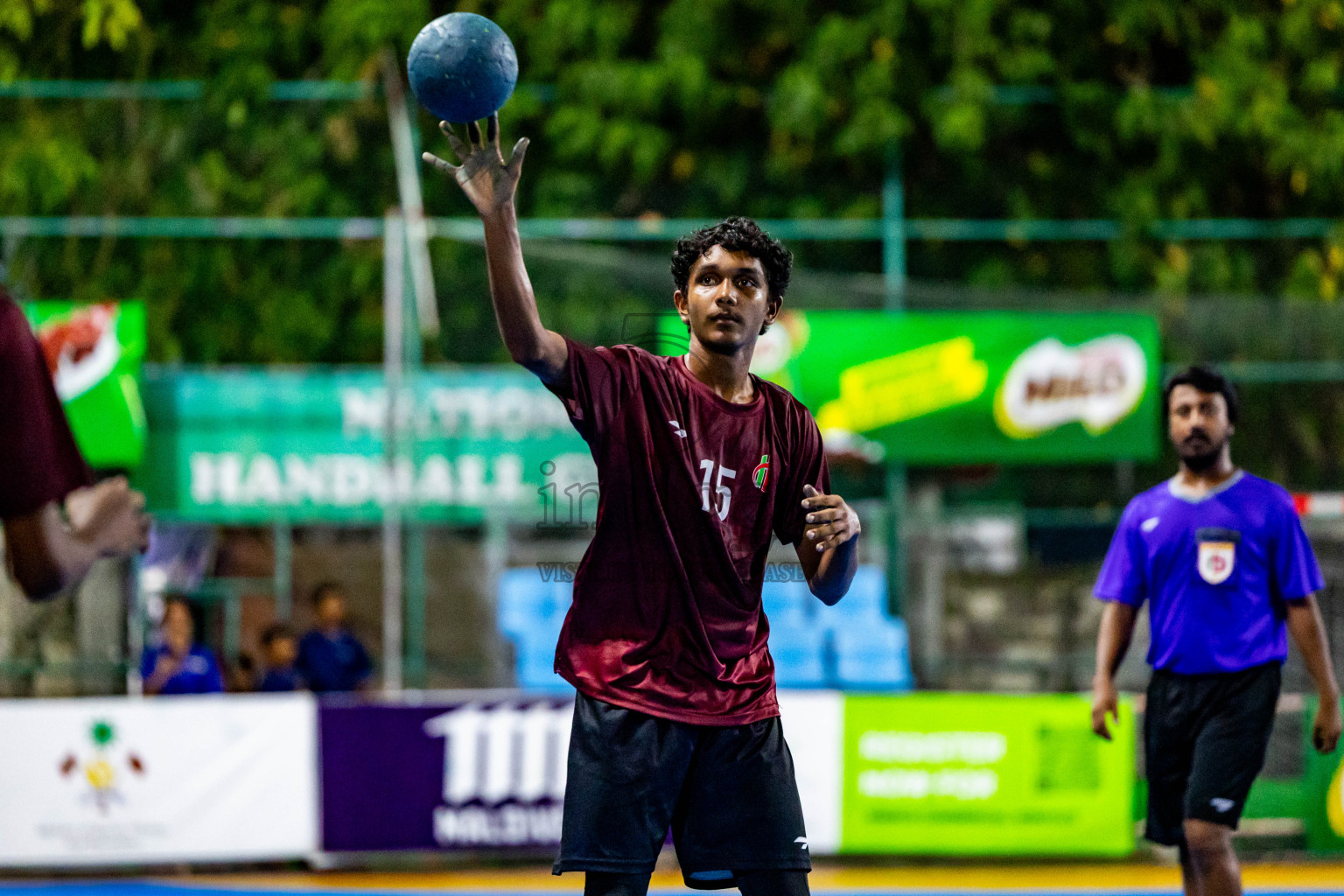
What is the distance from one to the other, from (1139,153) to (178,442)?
7.76 metres

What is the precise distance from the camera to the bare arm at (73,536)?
125 inches

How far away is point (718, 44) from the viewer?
555 inches

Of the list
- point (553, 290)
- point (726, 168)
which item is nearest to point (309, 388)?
point (553, 290)

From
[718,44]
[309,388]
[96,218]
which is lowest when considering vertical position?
[309,388]

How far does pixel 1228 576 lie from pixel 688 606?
8.72 feet

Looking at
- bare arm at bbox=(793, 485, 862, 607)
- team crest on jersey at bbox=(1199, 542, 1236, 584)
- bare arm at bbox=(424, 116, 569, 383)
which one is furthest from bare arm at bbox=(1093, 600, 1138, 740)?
bare arm at bbox=(424, 116, 569, 383)

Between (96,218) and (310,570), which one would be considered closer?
(310,570)

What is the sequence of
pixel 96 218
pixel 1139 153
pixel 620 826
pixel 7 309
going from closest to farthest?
pixel 7 309, pixel 620 826, pixel 96 218, pixel 1139 153

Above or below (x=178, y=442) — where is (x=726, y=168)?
above

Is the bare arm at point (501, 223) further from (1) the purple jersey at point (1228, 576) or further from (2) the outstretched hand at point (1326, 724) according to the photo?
(2) the outstretched hand at point (1326, 724)

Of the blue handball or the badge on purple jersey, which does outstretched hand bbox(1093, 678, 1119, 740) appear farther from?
the blue handball

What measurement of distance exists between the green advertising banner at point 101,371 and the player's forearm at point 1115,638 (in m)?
6.53

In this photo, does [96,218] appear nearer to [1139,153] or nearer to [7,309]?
[1139,153]

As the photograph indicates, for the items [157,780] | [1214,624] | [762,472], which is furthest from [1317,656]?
[157,780]
